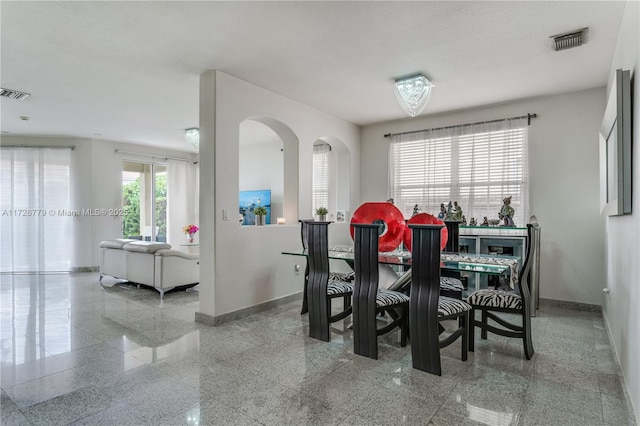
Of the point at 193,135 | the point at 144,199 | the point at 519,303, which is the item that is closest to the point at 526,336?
the point at 519,303

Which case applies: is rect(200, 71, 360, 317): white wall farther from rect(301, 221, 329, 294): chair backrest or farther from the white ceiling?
rect(301, 221, 329, 294): chair backrest

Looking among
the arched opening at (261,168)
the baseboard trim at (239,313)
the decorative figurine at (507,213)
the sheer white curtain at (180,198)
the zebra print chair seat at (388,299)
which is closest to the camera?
the zebra print chair seat at (388,299)

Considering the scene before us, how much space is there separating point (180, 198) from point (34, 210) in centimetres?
269

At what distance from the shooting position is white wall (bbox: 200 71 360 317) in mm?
3572

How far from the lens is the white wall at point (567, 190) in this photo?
4.09 metres

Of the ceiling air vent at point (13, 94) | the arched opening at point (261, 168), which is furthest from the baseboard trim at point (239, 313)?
the ceiling air vent at point (13, 94)

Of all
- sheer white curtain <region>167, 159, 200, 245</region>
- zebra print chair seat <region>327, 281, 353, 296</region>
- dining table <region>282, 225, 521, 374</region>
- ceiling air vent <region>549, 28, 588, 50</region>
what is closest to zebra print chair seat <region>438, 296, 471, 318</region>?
dining table <region>282, 225, 521, 374</region>

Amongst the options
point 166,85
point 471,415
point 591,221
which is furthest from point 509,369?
point 166,85

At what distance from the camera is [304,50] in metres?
3.12

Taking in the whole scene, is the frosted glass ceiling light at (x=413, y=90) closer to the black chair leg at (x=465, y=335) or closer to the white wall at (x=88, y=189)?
the black chair leg at (x=465, y=335)

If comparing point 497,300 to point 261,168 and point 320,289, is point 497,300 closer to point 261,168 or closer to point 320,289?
point 320,289

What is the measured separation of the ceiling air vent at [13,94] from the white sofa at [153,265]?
2311 mm

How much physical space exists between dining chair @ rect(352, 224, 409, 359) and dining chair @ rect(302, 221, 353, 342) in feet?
1.18

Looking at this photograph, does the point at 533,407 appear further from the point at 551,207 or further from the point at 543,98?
the point at 543,98
